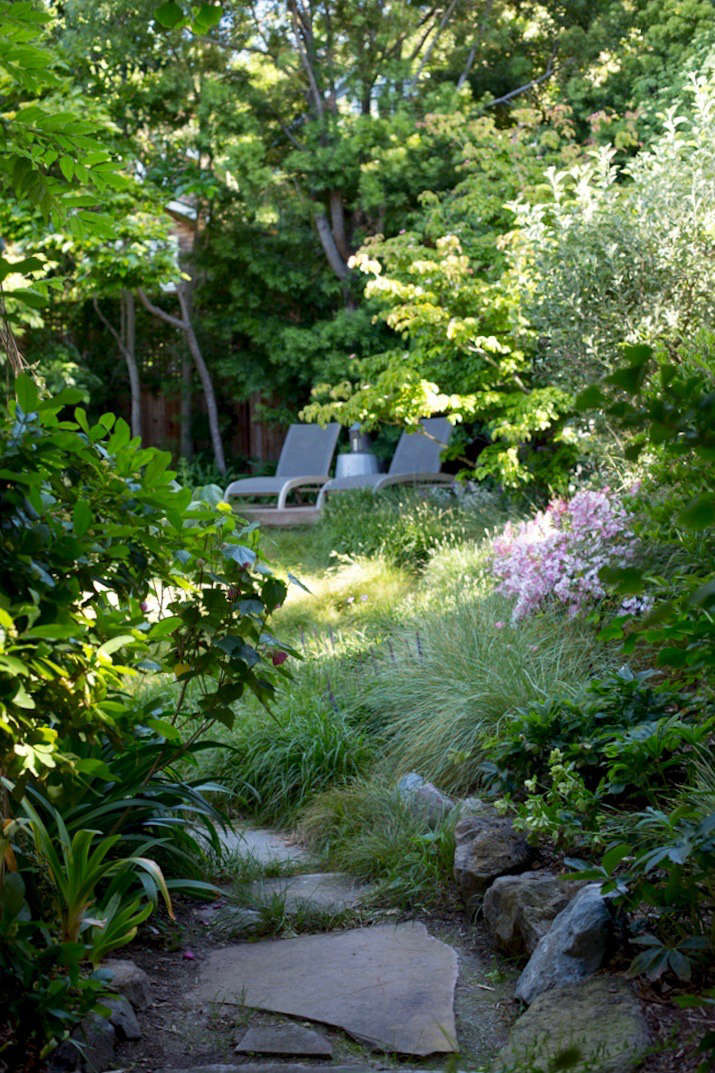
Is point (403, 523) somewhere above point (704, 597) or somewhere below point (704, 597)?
below

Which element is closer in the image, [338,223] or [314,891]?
[314,891]

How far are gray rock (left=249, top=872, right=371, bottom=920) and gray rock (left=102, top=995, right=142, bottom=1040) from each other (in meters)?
0.77

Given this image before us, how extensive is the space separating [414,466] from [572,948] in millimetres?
8805

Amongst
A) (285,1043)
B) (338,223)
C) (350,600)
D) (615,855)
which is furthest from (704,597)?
(338,223)

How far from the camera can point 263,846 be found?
3688mm

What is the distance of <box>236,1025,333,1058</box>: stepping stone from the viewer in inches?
87.2

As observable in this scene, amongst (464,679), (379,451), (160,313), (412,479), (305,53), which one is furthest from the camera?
(160,313)

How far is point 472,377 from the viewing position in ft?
26.9

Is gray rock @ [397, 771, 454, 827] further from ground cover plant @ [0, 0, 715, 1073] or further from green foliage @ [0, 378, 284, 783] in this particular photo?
green foliage @ [0, 378, 284, 783]

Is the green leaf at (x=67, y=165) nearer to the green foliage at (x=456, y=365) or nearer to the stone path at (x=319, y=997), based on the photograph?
the stone path at (x=319, y=997)

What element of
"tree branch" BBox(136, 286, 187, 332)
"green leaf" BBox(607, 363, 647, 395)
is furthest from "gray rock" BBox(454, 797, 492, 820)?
"tree branch" BBox(136, 286, 187, 332)

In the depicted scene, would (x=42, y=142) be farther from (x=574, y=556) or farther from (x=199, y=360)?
(x=199, y=360)

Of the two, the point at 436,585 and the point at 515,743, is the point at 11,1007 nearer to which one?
the point at 515,743

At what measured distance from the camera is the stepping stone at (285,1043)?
221 cm
